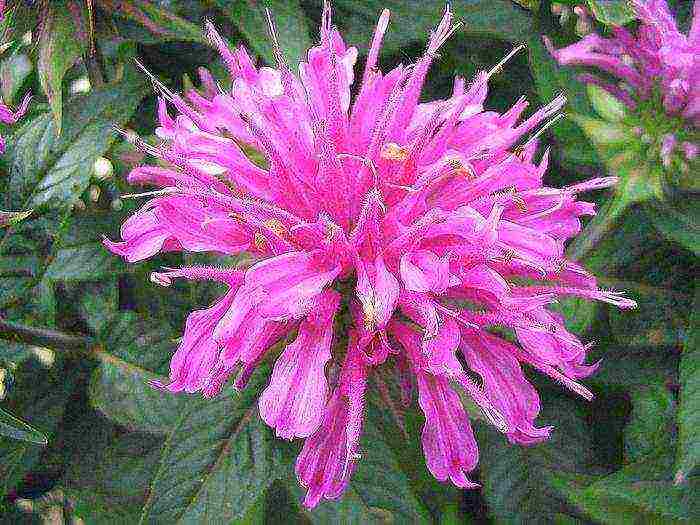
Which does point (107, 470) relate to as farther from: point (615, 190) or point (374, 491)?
point (615, 190)

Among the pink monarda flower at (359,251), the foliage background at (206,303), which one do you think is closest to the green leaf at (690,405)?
the foliage background at (206,303)

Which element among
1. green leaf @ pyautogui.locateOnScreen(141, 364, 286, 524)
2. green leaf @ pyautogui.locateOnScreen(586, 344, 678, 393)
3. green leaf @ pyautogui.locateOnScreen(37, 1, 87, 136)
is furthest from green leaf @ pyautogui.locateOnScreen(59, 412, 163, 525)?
green leaf @ pyautogui.locateOnScreen(586, 344, 678, 393)

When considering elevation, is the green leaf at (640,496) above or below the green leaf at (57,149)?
below

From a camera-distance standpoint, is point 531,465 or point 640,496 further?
point 531,465

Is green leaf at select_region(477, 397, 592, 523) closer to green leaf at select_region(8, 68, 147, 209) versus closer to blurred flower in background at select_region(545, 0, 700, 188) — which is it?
blurred flower in background at select_region(545, 0, 700, 188)

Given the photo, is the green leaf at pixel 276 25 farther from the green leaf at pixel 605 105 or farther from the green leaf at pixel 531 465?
the green leaf at pixel 531 465

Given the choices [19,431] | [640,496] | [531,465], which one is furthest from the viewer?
[531,465]

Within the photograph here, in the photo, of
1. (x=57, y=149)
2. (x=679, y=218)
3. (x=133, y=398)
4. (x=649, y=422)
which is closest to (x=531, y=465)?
(x=649, y=422)
